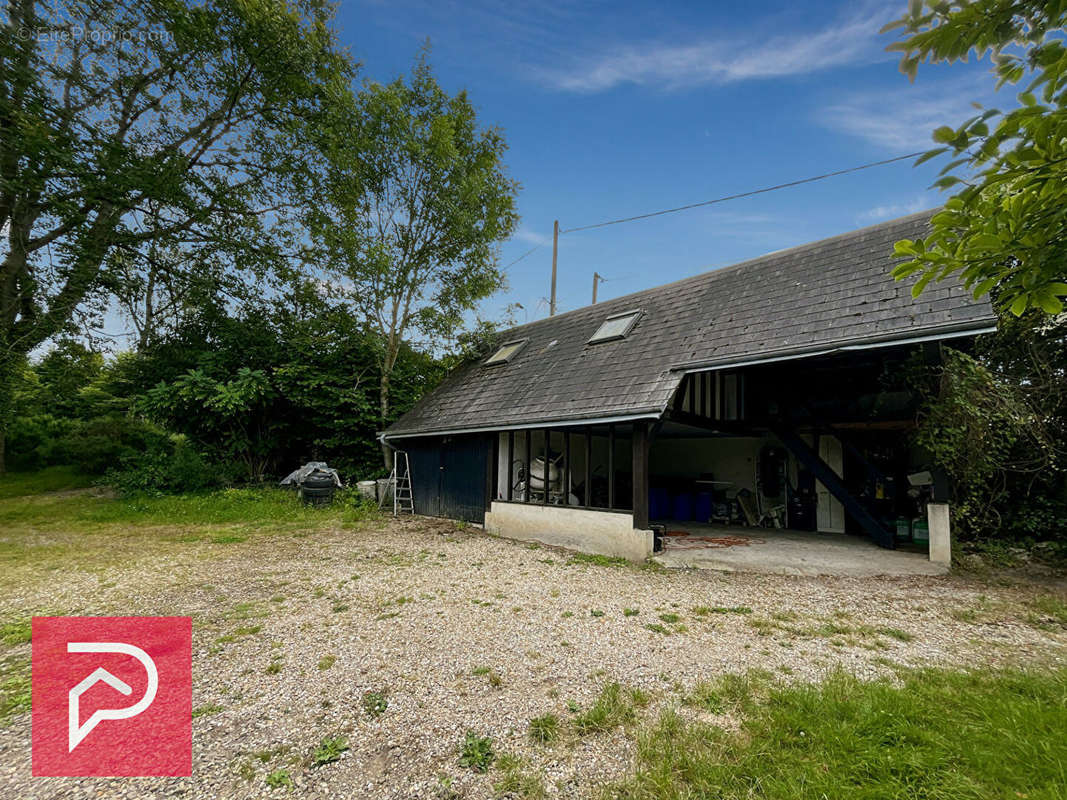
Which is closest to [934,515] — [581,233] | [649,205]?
[649,205]

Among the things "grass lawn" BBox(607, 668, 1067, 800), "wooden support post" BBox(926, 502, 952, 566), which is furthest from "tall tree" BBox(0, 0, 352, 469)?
"wooden support post" BBox(926, 502, 952, 566)

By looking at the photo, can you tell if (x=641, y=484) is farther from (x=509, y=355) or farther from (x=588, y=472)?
(x=509, y=355)

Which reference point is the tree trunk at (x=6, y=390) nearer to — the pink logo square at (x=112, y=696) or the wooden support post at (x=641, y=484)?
the pink logo square at (x=112, y=696)

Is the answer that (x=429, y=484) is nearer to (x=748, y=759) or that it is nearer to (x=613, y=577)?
(x=613, y=577)

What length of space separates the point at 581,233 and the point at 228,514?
51.8 feet

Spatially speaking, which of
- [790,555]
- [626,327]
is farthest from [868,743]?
[626,327]

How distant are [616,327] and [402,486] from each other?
22.9 ft

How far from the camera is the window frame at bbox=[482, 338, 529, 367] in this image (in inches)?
486

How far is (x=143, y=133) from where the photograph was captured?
38.7 ft

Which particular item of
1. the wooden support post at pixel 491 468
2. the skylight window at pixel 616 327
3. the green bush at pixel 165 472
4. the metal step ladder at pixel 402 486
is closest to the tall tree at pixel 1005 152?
the skylight window at pixel 616 327

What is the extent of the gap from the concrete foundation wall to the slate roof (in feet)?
5.40

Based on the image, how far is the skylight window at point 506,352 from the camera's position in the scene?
1241 cm

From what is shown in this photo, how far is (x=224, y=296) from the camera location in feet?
47.0

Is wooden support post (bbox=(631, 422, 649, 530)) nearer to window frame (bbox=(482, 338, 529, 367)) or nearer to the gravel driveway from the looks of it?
the gravel driveway
